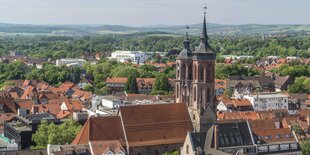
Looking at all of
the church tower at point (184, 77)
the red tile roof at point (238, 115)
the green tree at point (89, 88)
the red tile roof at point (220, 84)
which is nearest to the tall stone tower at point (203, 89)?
the church tower at point (184, 77)

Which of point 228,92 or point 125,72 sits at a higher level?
point 125,72

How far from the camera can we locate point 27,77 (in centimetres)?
17662

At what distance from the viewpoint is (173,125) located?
232 ft

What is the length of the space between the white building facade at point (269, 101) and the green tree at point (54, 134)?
53140mm

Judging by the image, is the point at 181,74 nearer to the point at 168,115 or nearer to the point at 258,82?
the point at 168,115

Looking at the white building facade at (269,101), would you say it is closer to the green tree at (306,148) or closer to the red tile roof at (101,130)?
the green tree at (306,148)

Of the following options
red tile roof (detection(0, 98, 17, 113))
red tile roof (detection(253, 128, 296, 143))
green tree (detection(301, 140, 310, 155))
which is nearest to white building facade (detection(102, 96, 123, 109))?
red tile roof (detection(0, 98, 17, 113))

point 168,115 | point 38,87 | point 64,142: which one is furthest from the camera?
point 38,87

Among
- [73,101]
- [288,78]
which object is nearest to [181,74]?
[73,101]

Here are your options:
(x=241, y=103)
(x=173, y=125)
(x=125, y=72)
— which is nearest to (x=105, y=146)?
(x=173, y=125)

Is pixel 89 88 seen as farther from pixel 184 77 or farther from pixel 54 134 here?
pixel 184 77

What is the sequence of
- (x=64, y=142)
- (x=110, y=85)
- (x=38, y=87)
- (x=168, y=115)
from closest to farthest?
(x=168, y=115), (x=64, y=142), (x=38, y=87), (x=110, y=85)

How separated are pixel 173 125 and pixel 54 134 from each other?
54.7 feet

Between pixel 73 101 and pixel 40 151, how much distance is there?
46519 mm
